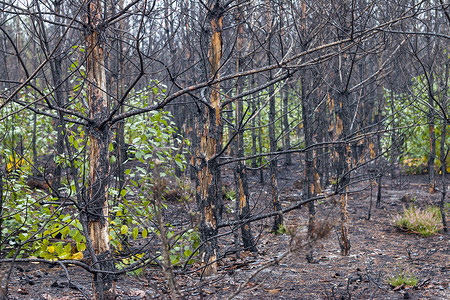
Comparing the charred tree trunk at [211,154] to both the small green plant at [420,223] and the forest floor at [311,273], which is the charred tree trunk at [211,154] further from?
the small green plant at [420,223]

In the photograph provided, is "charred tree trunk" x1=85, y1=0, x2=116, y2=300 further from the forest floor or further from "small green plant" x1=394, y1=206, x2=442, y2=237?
"small green plant" x1=394, y1=206, x2=442, y2=237

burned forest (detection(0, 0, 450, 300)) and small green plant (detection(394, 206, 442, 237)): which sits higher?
burned forest (detection(0, 0, 450, 300))

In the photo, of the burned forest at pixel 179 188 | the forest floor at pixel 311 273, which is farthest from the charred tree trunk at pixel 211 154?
the forest floor at pixel 311 273

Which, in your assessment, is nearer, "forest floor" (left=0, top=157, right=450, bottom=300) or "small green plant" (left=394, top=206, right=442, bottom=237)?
"forest floor" (left=0, top=157, right=450, bottom=300)

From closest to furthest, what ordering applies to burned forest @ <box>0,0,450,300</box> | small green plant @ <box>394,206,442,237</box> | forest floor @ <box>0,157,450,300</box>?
burned forest @ <box>0,0,450,300</box> → forest floor @ <box>0,157,450,300</box> → small green plant @ <box>394,206,442,237</box>

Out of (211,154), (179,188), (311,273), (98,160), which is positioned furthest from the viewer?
(311,273)

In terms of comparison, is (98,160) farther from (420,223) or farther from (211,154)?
(420,223)

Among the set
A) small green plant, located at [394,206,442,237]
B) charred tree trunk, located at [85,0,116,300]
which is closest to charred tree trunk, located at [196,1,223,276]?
charred tree trunk, located at [85,0,116,300]

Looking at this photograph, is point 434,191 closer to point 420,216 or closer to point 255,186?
point 420,216

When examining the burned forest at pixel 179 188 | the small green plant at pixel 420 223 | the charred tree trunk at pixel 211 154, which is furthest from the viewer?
the small green plant at pixel 420 223

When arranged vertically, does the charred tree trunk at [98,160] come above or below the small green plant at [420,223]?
above

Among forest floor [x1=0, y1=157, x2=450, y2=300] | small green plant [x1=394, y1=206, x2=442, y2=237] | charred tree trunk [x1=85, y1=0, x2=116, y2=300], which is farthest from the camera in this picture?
small green plant [x1=394, y1=206, x2=442, y2=237]

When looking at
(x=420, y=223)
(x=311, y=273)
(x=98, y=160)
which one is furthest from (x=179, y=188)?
(x=420, y=223)

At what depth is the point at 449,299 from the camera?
471cm
